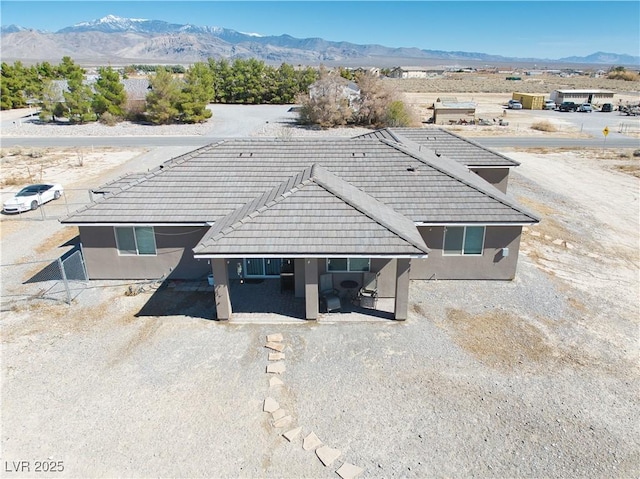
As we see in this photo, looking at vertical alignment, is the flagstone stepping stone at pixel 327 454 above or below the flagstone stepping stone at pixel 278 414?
below

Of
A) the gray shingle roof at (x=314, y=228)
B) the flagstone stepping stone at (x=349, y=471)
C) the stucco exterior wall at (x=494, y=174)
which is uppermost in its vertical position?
the gray shingle roof at (x=314, y=228)

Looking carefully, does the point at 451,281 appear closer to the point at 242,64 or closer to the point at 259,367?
the point at 259,367

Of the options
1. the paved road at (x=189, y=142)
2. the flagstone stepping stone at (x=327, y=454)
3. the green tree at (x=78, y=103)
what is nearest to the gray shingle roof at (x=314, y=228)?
the flagstone stepping stone at (x=327, y=454)

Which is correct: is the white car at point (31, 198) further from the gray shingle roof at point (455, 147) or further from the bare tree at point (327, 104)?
the bare tree at point (327, 104)

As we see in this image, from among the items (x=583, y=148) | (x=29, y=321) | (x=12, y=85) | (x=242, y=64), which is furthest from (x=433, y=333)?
(x=12, y=85)

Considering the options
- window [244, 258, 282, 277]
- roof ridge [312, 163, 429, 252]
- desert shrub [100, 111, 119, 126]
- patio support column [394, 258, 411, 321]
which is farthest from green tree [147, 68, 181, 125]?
patio support column [394, 258, 411, 321]

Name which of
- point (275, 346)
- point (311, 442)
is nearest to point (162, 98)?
point (275, 346)

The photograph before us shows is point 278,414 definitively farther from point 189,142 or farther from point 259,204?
point 189,142
